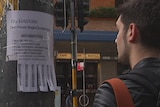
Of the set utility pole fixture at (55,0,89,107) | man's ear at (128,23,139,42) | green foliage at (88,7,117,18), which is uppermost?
man's ear at (128,23,139,42)

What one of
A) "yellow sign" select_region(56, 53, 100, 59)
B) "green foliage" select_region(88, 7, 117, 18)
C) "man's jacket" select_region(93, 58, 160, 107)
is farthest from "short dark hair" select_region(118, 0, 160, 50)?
"green foliage" select_region(88, 7, 117, 18)

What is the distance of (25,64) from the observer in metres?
3.03

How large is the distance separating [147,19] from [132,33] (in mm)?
97

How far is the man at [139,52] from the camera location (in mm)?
1758

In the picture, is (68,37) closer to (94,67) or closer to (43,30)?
(94,67)

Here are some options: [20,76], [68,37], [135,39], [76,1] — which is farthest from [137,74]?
[68,37]

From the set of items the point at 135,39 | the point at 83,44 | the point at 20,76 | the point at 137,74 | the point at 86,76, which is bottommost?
the point at 86,76

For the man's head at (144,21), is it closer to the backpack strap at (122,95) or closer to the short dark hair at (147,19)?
the short dark hair at (147,19)

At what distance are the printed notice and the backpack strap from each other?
1.37 m

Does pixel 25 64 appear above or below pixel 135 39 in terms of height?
below

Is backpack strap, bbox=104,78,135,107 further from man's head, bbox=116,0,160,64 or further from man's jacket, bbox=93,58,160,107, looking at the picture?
man's head, bbox=116,0,160,64

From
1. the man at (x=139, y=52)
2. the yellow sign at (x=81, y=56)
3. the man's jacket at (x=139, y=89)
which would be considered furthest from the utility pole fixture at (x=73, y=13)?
the yellow sign at (x=81, y=56)

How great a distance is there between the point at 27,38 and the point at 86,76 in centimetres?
2052

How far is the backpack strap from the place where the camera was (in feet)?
5.59
